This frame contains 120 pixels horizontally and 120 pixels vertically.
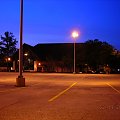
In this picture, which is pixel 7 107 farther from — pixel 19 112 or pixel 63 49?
pixel 63 49

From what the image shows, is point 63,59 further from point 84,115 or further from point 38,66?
point 84,115

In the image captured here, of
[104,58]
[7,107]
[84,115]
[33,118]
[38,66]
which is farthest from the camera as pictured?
[38,66]

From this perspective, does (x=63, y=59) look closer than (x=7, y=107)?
No

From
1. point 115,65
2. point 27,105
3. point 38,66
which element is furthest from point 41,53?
point 27,105

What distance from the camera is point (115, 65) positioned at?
99.6 m

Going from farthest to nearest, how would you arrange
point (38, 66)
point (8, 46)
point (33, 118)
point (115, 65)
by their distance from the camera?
point (8, 46) → point (38, 66) → point (115, 65) → point (33, 118)

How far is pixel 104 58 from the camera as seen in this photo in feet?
304

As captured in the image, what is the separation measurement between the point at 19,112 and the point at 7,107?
1.66 meters

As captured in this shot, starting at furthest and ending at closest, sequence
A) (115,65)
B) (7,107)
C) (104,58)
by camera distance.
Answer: (115,65) < (104,58) < (7,107)

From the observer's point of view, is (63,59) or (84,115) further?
(63,59)

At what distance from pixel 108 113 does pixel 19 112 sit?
332cm

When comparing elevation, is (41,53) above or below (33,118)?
above

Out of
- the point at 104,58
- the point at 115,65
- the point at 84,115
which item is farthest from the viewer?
the point at 115,65

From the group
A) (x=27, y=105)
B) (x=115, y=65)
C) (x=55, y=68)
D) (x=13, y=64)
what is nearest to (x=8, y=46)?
(x=13, y=64)
